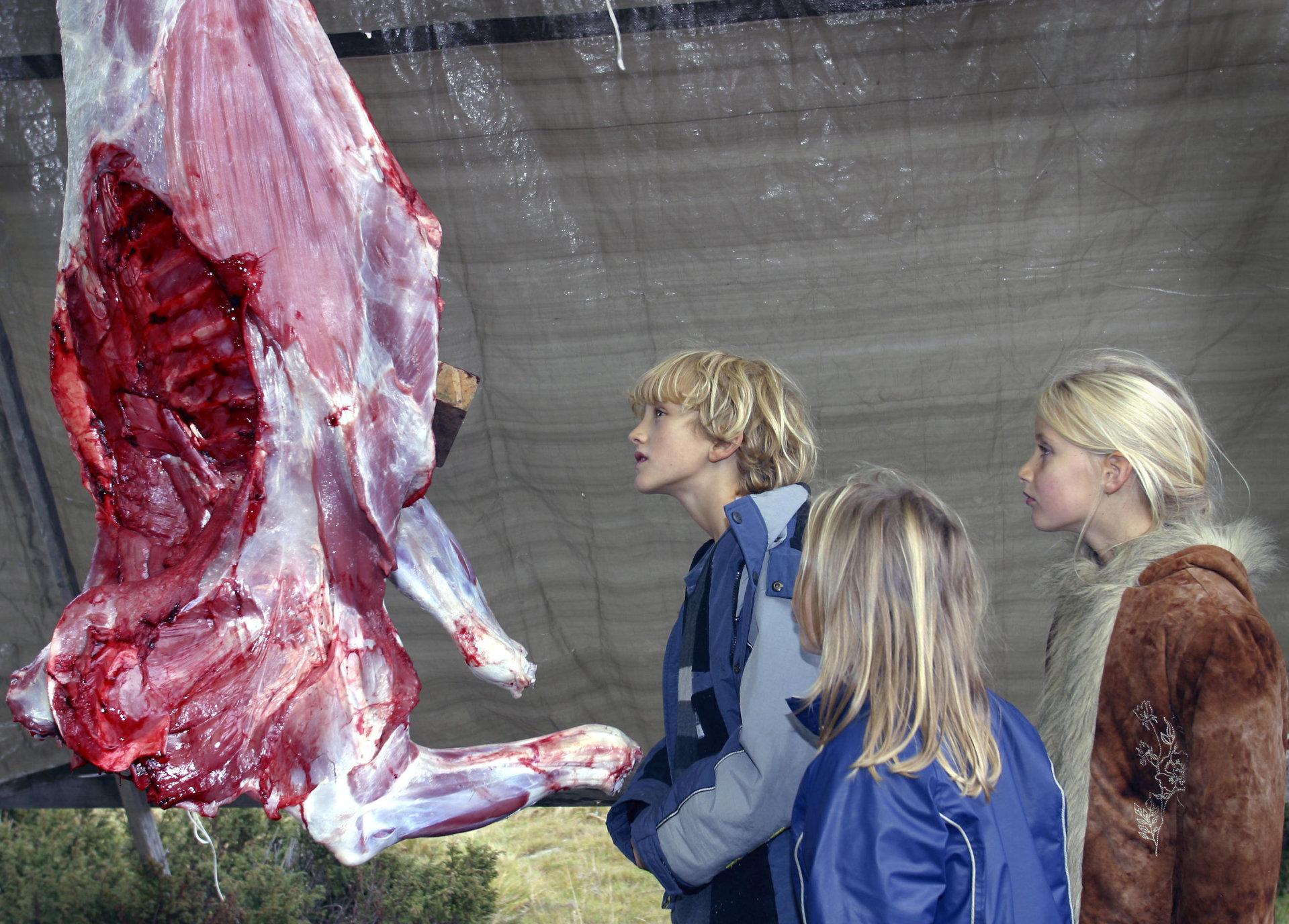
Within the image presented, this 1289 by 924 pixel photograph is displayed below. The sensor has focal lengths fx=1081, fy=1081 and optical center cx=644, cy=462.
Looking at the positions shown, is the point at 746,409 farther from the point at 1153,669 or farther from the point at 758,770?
the point at 1153,669

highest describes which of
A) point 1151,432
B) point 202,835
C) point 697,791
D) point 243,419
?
point 243,419

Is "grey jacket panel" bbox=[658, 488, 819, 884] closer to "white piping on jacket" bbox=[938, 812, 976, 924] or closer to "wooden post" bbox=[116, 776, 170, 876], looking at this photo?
"white piping on jacket" bbox=[938, 812, 976, 924]

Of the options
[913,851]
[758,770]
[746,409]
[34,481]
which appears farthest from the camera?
[34,481]

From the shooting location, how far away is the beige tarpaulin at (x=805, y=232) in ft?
6.94

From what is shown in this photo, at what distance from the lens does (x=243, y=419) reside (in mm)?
1403

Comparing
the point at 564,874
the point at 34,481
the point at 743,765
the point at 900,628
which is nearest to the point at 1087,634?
the point at 900,628

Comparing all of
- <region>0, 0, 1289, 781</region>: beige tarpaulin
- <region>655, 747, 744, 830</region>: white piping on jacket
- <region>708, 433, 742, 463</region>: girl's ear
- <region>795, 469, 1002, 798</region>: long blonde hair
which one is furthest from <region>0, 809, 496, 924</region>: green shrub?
<region>795, 469, 1002, 798</region>: long blonde hair

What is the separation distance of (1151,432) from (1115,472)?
0.07m

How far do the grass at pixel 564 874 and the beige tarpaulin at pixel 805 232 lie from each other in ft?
2.97

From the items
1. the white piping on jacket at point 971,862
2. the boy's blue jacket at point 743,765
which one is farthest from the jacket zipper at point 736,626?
the white piping on jacket at point 971,862

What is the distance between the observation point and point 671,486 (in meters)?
1.64

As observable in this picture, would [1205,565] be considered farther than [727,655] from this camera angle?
No

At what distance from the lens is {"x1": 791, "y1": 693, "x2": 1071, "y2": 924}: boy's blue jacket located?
42.5 inches

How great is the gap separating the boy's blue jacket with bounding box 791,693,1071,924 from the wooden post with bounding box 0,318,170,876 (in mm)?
1921
